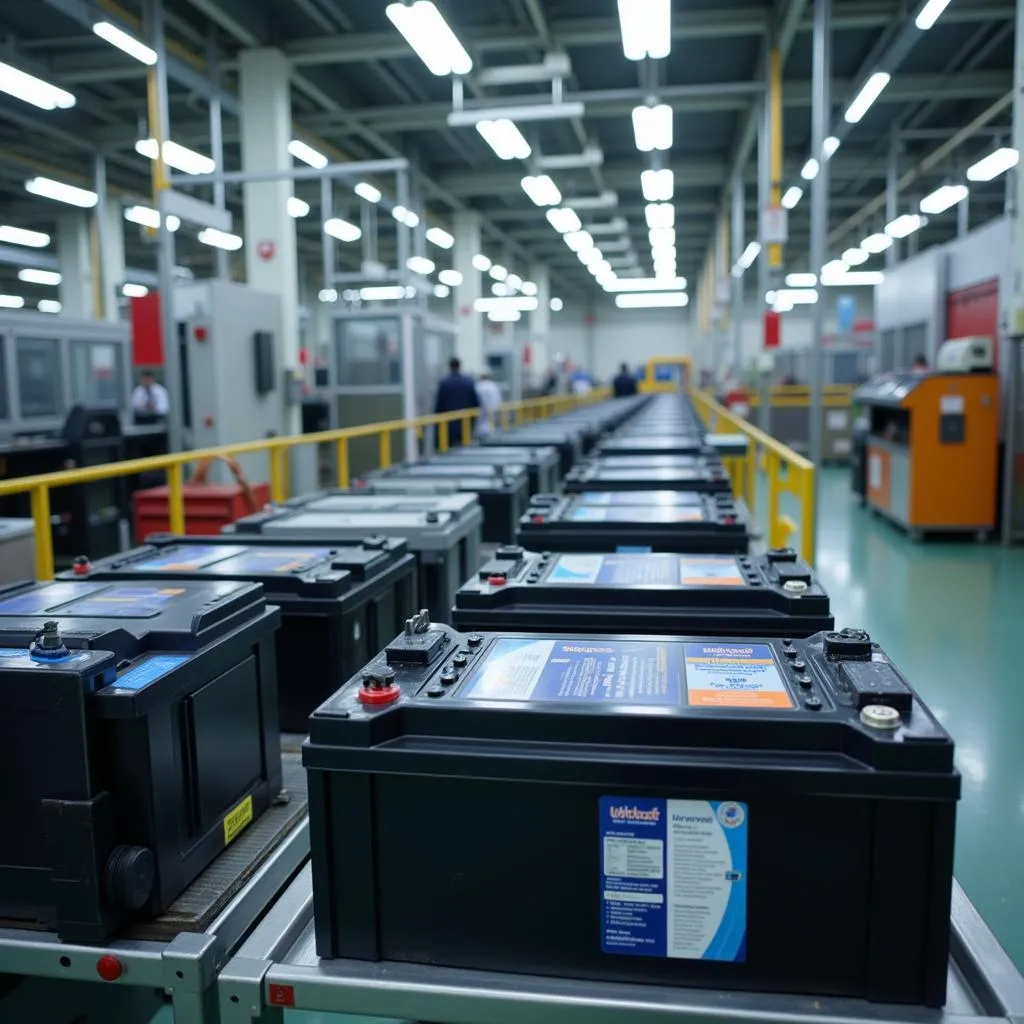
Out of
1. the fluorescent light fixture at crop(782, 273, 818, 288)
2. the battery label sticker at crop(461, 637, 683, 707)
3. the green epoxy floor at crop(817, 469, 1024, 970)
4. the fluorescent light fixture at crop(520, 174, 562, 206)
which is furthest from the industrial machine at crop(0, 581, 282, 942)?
the fluorescent light fixture at crop(782, 273, 818, 288)

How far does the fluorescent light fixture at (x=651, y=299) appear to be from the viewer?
3062 centimetres

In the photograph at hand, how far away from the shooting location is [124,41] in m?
7.16

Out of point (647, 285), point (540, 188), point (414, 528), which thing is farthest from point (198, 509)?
point (647, 285)

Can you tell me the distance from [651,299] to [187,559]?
30083 millimetres

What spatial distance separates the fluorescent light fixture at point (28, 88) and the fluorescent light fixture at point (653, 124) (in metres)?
4.91

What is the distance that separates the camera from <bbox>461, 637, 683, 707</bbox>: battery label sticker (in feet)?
4.02

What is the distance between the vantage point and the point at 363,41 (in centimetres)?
953

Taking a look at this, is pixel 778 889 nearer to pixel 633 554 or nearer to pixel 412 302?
pixel 633 554

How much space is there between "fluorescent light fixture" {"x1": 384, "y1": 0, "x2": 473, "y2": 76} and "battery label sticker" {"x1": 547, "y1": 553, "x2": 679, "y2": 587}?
17.1 ft

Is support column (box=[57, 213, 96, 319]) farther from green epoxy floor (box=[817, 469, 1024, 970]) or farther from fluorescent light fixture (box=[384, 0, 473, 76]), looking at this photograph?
green epoxy floor (box=[817, 469, 1024, 970])

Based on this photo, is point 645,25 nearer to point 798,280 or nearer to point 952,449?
point 952,449

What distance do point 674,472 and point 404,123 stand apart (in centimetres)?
1012

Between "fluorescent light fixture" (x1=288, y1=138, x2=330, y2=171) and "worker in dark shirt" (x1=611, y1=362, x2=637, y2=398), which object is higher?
"fluorescent light fixture" (x1=288, y1=138, x2=330, y2=171)

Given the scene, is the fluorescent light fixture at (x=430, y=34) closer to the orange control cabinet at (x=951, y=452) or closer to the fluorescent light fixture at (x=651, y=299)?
the orange control cabinet at (x=951, y=452)
